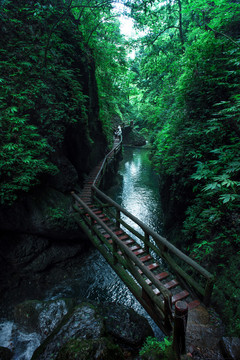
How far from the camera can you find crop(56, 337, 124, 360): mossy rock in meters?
3.35

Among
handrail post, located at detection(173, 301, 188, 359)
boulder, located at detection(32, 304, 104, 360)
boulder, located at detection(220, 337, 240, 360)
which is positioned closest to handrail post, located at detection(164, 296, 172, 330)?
handrail post, located at detection(173, 301, 188, 359)

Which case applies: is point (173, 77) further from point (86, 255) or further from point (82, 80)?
point (86, 255)

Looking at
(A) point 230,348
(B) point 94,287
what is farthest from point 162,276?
(B) point 94,287

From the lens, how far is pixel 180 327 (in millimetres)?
2660

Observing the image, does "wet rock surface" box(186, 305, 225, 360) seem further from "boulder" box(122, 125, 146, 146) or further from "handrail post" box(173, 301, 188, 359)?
"boulder" box(122, 125, 146, 146)

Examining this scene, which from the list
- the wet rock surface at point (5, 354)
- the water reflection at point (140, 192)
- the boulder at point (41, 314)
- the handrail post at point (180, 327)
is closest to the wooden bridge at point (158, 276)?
the handrail post at point (180, 327)

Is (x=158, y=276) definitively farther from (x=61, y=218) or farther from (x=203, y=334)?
(x=61, y=218)

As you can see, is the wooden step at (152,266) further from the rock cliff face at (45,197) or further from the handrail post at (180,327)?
the rock cliff face at (45,197)

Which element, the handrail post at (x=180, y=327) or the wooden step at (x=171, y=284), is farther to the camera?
the wooden step at (x=171, y=284)

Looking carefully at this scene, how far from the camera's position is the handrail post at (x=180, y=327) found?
250 cm

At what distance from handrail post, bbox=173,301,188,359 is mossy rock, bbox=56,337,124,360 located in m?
1.41

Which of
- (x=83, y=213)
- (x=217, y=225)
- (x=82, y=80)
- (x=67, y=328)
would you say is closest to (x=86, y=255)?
(x=83, y=213)

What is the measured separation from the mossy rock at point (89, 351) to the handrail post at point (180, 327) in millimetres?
1409

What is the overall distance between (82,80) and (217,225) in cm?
1087
